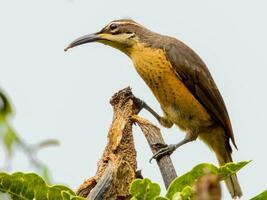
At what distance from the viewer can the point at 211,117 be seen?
6375mm

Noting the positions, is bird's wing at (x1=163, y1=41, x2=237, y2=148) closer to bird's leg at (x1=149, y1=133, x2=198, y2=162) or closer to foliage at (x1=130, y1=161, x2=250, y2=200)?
bird's leg at (x1=149, y1=133, x2=198, y2=162)

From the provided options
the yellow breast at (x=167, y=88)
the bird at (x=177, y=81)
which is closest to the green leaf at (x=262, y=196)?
the bird at (x=177, y=81)

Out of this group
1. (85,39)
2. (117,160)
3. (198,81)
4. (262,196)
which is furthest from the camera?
(198,81)

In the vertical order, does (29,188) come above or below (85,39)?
below

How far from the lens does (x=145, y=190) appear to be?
175 centimetres

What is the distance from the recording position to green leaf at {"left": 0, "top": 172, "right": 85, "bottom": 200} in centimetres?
171

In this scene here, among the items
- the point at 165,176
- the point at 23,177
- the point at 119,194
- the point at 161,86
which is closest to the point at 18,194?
the point at 23,177

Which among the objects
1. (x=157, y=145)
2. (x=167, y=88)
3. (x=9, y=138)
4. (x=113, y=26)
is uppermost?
(x=113, y=26)

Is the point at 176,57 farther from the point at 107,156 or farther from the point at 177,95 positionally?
the point at 107,156

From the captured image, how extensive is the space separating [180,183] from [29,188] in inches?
17.2

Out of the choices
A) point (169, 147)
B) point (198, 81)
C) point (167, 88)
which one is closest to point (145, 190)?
point (169, 147)

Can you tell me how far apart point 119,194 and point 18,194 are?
886 millimetres

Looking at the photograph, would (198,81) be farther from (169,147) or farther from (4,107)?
(4,107)

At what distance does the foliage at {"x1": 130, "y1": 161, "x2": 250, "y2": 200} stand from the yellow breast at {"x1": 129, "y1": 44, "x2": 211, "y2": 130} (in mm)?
4221
